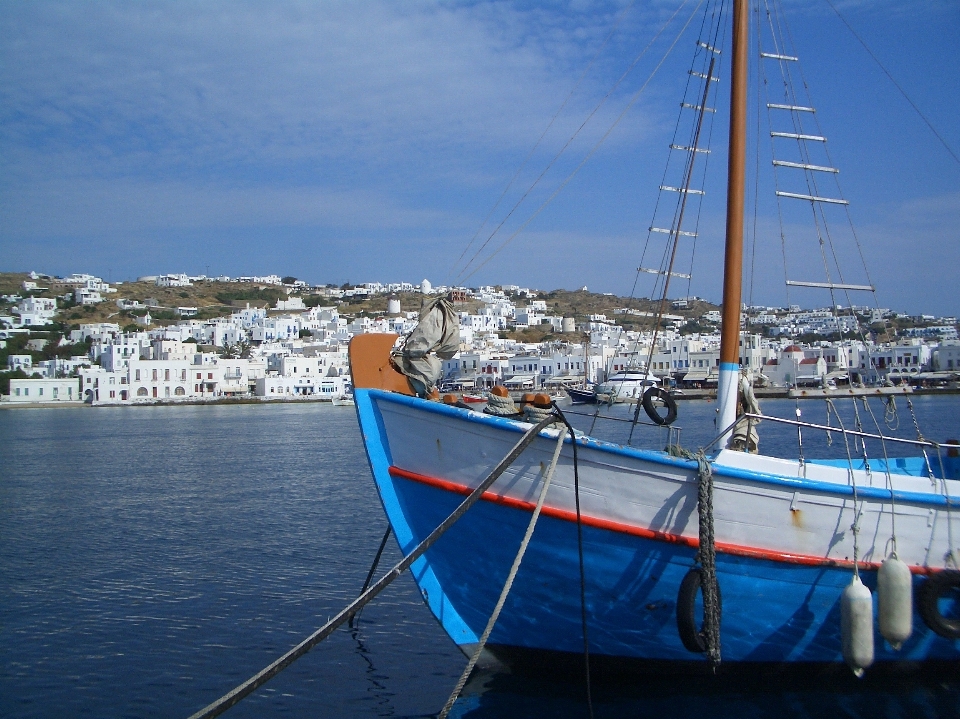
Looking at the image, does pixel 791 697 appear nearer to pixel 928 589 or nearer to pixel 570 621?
pixel 928 589

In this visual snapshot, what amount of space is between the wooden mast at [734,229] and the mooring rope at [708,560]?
1461mm

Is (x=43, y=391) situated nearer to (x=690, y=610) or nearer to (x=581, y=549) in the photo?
(x=581, y=549)

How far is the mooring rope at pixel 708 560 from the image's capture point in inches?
239

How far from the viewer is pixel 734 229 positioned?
7.72 meters

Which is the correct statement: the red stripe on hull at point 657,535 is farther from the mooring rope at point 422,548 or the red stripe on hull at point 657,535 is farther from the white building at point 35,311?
the white building at point 35,311

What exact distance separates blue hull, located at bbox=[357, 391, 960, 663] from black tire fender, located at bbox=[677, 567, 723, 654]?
0.57 feet

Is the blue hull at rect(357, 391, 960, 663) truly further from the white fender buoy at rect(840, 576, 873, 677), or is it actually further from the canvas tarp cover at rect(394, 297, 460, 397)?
the canvas tarp cover at rect(394, 297, 460, 397)

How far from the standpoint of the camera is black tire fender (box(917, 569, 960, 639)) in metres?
6.59

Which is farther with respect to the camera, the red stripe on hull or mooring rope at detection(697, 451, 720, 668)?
the red stripe on hull

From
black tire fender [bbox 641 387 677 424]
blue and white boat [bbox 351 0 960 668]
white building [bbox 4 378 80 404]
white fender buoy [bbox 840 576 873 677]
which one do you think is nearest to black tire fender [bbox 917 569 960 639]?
blue and white boat [bbox 351 0 960 668]

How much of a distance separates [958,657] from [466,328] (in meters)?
120

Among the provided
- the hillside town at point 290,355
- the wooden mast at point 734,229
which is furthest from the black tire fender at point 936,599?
the hillside town at point 290,355

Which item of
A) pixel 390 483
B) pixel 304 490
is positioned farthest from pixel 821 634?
pixel 304 490

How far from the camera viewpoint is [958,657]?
281 inches
